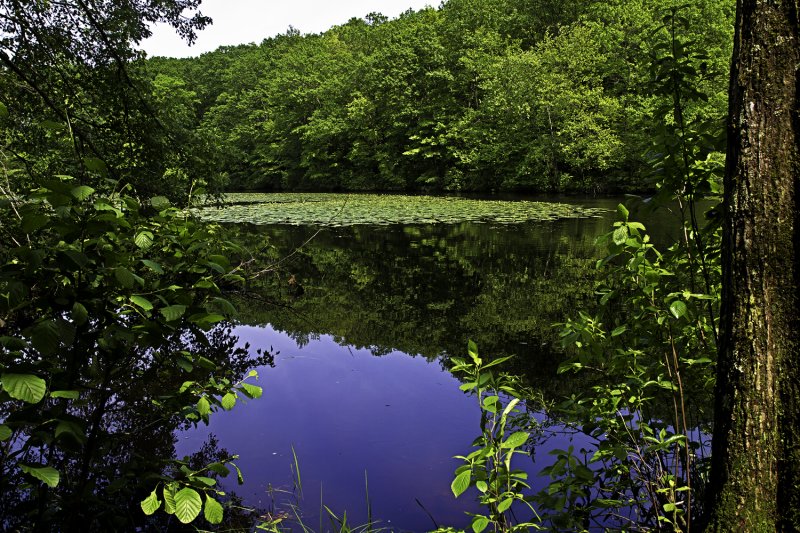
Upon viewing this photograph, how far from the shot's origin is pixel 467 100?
38.2 meters

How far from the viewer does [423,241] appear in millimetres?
14328

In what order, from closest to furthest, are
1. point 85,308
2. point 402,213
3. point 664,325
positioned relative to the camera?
point 85,308 → point 664,325 → point 402,213

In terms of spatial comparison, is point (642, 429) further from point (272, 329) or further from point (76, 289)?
point (272, 329)

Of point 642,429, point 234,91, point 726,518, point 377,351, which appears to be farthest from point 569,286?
point 234,91

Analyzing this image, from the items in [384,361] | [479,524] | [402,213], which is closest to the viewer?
[479,524]

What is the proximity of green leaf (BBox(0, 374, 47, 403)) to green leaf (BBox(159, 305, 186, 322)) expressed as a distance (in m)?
0.36

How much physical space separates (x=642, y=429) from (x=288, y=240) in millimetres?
12502

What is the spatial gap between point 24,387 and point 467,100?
38.8 metres

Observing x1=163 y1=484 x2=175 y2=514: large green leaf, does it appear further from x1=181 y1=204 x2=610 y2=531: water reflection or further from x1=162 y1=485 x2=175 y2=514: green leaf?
Result: x1=181 y1=204 x2=610 y2=531: water reflection

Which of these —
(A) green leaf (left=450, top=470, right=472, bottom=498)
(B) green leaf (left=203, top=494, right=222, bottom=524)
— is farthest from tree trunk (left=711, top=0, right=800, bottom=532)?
(B) green leaf (left=203, top=494, right=222, bottom=524)

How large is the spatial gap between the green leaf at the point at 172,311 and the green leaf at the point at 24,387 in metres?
0.36

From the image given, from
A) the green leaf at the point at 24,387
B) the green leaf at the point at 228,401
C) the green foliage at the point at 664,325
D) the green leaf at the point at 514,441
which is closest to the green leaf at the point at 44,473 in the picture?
the green leaf at the point at 24,387

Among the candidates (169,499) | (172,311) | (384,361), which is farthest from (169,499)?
(384,361)

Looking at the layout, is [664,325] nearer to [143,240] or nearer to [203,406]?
[203,406]
